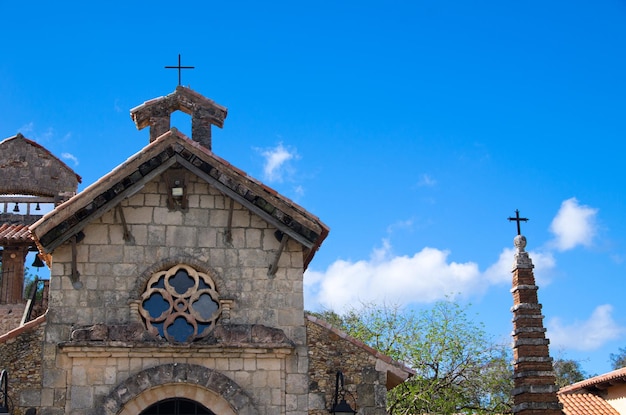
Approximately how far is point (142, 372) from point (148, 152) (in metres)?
3.51

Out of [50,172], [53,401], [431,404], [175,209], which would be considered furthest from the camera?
[50,172]

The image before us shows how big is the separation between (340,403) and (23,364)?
4944 mm

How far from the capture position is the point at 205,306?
1490cm

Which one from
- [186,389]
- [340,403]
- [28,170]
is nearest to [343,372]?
[340,403]

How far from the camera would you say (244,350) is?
14.6 meters

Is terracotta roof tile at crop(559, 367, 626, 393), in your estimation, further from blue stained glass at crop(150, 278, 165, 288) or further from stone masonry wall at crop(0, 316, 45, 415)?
stone masonry wall at crop(0, 316, 45, 415)

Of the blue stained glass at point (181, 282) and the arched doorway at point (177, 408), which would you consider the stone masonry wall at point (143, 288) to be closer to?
the blue stained glass at point (181, 282)

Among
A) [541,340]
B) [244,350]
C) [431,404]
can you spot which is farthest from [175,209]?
[431,404]

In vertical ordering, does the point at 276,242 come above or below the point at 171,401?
above

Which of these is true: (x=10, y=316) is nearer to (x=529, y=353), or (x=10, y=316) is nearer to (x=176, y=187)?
(x=176, y=187)

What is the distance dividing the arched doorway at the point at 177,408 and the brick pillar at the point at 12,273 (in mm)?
12467

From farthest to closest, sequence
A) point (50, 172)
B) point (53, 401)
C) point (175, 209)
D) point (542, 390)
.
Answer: point (50, 172)
point (542, 390)
point (175, 209)
point (53, 401)

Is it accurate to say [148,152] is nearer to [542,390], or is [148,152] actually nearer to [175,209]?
[175,209]

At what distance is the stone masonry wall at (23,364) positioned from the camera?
45.8 feet
